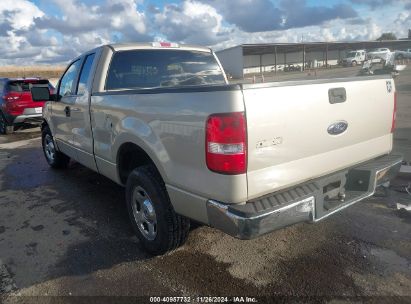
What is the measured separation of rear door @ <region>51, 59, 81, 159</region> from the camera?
4.74 meters

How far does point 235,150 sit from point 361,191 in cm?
150

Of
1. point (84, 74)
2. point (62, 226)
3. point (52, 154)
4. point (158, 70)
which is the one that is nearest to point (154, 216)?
point (62, 226)

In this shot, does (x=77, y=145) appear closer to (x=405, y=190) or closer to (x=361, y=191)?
(x=361, y=191)

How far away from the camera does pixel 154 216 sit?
3195 millimetres

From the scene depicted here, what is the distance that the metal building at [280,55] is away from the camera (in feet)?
138

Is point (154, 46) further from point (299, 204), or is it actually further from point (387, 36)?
point (387, 36)

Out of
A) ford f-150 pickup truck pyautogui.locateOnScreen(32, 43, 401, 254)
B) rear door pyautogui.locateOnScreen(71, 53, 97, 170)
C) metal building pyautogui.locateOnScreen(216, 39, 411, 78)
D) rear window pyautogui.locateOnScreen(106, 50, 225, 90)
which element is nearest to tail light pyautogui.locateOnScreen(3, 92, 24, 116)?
rear door pyautogui.locateOnScreen(71, 53, 97, 170)

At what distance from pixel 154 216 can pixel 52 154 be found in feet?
13.4

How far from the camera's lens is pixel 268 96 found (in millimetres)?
2342

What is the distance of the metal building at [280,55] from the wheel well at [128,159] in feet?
117

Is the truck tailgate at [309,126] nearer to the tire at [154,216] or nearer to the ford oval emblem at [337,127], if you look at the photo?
the ford oval emblem at [337,127]

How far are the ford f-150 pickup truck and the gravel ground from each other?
36cm

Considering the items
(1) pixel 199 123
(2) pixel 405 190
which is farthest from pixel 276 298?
(2) pixel 405 190

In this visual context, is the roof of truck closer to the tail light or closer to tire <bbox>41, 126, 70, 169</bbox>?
tire <bbox>41, 126, 70, 169</bbox>
